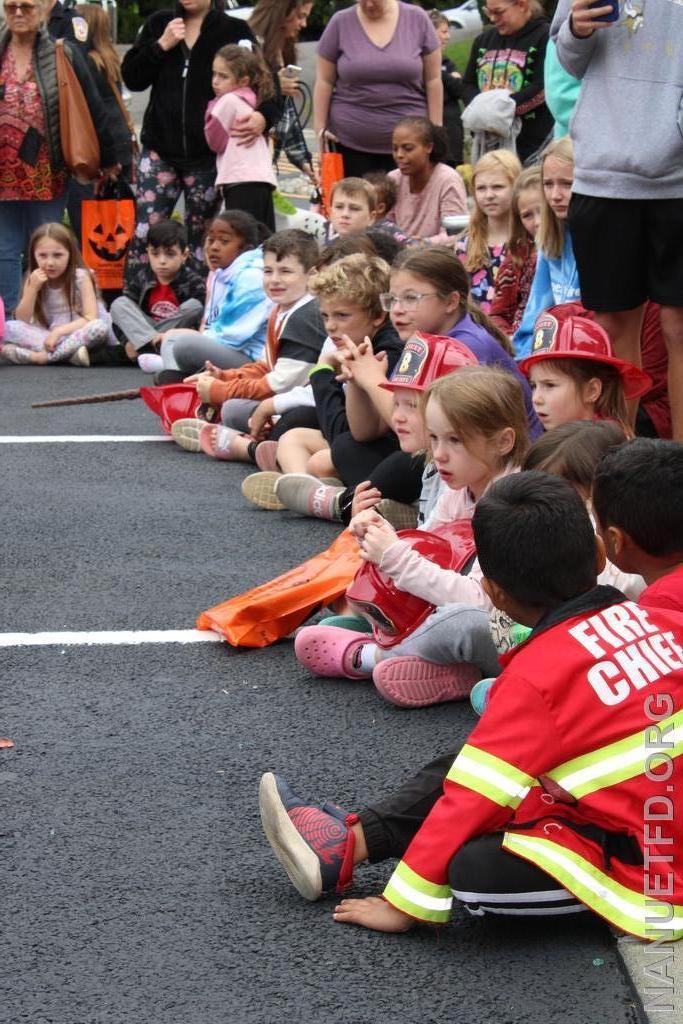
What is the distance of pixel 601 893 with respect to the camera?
7.84 feet

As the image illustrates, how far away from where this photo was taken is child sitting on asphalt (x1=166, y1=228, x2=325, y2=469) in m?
6.48

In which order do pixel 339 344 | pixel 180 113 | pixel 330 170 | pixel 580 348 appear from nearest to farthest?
pixel 580 348 → pixel 339 344 → pixel 330 170 → pixel 180 113

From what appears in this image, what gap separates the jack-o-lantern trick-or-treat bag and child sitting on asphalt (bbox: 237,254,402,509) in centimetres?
429

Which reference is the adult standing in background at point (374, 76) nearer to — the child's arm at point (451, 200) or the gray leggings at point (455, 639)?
the child's arm at point (451, 200)

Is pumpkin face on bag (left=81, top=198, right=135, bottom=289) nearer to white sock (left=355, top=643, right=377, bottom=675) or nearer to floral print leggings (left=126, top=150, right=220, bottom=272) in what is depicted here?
floral print leggings (left=126, top=150, right=220, bottom=272)

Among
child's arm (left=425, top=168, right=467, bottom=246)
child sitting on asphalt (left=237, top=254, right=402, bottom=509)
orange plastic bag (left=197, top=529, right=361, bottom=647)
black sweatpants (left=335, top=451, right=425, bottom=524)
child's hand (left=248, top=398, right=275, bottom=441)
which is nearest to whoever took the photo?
orange plastic bag (left=197, top=529, right=361, bottom=647)

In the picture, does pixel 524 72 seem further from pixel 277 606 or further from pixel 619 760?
pixel 619 760

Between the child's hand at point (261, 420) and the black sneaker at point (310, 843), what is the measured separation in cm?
375

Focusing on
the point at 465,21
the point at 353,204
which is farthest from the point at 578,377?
the point at 465,21

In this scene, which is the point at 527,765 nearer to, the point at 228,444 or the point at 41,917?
the point at 41,917

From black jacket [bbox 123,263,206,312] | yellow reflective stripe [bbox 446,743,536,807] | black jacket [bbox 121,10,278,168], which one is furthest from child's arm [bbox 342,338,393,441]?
black jacket [bbox 121,10,278,168]

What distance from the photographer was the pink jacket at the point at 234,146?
28.0 feet

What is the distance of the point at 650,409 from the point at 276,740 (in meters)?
2.28

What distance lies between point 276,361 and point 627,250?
233cm
